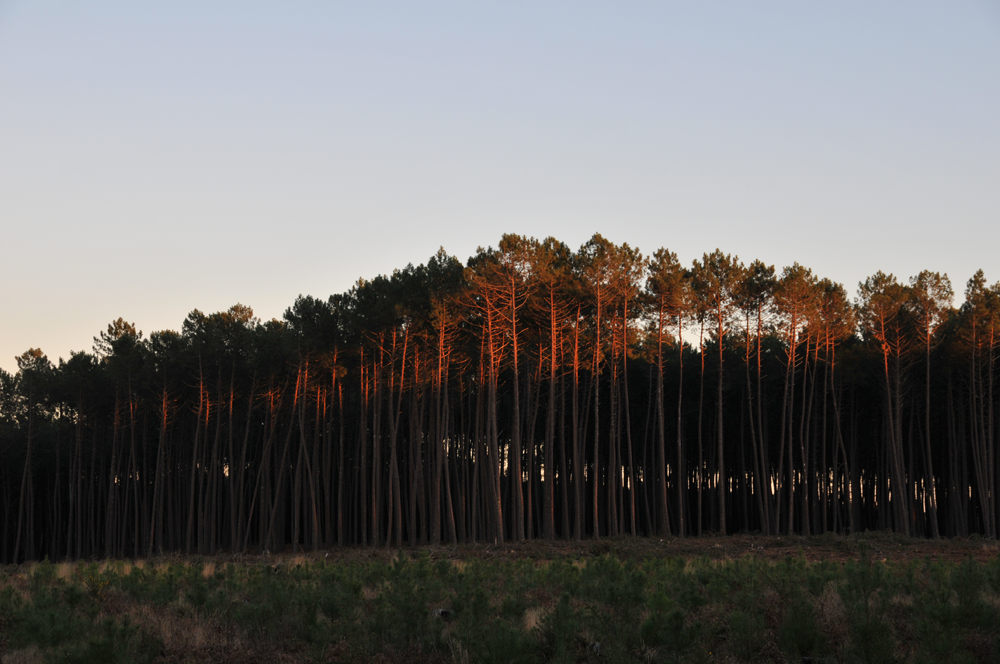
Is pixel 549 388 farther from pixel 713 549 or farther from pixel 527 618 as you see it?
pixel 527 618

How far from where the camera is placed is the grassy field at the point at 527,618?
920cm

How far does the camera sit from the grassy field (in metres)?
9.20

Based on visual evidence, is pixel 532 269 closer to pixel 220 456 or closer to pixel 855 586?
pixel 855 586

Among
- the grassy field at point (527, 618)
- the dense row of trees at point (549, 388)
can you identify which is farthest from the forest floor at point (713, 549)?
the grassy field at point (527, 618)

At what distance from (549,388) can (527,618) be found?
3023 centimetres

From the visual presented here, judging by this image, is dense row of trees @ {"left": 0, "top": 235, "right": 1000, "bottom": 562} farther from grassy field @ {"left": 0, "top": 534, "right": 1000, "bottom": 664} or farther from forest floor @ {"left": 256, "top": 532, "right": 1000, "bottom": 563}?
grassy field @ {"left": 0, "top": 534, "right": 1000, "bottom": 664}

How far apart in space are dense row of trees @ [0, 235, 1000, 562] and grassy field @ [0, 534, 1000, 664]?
1798 cm

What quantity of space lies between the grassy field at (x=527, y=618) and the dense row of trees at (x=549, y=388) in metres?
18.0

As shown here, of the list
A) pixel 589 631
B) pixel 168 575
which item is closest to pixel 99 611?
pixel 168 575

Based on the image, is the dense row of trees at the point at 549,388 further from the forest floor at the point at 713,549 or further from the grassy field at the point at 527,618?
the grassy field at the point at 527,618

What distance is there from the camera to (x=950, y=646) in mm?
8508

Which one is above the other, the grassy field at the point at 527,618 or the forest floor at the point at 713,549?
the grassy field at the point at 527,618

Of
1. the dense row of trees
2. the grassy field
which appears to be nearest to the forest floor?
the dense row of trees

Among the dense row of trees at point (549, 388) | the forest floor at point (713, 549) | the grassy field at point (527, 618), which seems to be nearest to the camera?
the grassy field at point (527, 618)
